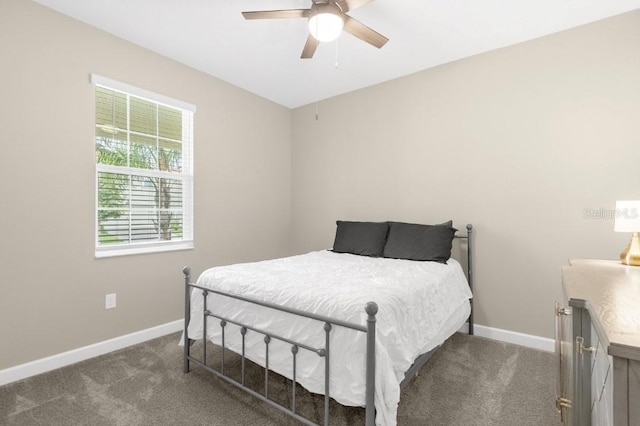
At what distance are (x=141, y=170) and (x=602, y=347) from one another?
3195mm

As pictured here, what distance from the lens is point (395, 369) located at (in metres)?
1.55

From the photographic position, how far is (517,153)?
2746 millimetres

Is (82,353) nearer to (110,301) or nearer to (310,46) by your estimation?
(110,301)

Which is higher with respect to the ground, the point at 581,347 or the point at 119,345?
the point at 581,347

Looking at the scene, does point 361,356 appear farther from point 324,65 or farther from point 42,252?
point 324,65

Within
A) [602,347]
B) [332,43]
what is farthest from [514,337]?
[332,43]

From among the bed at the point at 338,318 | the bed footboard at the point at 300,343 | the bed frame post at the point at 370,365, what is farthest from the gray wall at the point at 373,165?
the bed frame post at the point at 370,365

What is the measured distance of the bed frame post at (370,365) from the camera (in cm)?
135

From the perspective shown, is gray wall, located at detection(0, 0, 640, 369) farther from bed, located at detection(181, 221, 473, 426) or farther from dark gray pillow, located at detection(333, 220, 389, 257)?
bed, located at detection(181, 221, 473, 426)

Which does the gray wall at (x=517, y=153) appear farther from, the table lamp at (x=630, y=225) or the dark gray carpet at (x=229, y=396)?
the dark gray carpet at (x=229, y=396)

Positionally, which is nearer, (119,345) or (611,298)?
(611,298)

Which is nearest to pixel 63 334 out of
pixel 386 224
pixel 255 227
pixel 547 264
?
pixel 255 227

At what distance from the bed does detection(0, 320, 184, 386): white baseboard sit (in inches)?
31.4

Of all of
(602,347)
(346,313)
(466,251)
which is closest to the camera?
(602,347)
